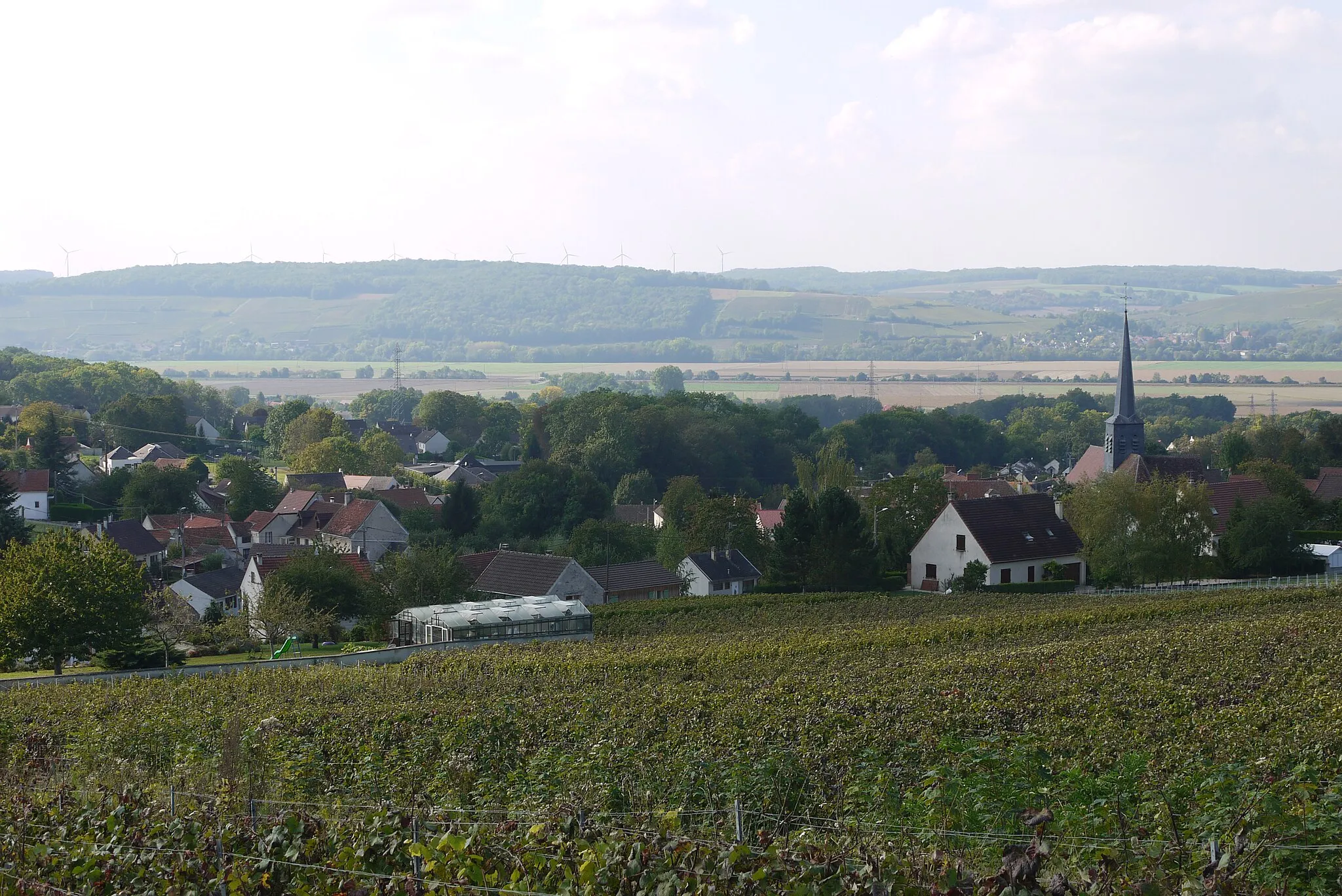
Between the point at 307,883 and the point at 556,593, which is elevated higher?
the point at 307,883

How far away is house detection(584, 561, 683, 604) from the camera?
49469 millimetres

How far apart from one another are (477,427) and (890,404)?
214 feet

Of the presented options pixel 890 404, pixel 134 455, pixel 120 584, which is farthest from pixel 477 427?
pixel 120 584

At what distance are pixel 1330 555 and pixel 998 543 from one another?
12055 mm

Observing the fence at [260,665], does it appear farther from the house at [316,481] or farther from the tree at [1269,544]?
the house at [316,481]

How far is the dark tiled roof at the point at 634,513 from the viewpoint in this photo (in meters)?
76.6

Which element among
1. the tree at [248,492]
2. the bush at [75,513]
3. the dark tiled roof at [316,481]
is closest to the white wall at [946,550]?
the tree at [248,492]

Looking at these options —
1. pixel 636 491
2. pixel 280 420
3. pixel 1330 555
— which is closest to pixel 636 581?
pixel 1330 555

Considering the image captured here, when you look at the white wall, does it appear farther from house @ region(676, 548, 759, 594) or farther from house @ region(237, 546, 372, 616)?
house @ region(237, 546, 372, 616)

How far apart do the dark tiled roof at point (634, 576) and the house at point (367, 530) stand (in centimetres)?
1504

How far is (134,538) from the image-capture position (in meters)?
59.0

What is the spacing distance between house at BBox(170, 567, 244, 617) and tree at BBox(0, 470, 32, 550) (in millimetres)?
6196

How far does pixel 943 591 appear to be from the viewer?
45.3 meters

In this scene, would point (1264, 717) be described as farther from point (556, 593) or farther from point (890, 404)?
point (890, 404)
